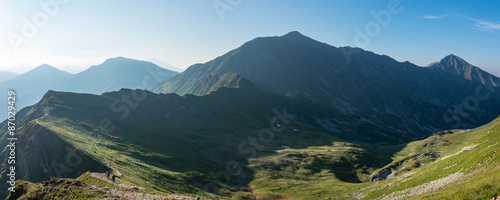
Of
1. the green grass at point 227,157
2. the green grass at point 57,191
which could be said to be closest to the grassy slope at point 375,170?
the green grass at point 227,157

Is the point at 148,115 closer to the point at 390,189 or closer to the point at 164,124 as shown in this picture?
the point at 164,124

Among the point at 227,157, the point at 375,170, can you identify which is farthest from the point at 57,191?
the point at 375,170

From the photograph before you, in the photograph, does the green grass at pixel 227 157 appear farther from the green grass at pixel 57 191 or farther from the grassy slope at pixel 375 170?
the green grass at pixel 57 191

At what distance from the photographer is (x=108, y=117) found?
13988 cm

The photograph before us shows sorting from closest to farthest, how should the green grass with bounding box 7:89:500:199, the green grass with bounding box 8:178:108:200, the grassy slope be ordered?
1. the grassy slope
2. the green grass with bounding box 8:178:108:200
3. the green grass with bounding box 7:89:500:199

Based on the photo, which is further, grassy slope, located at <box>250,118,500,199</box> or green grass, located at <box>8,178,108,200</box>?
green grass, located at <box>8,178,108,200</box>

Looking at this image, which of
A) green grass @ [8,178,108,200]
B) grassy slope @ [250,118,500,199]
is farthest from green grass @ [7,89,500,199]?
green grass @ [8,178,108,200]

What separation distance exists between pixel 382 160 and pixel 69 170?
136 meters

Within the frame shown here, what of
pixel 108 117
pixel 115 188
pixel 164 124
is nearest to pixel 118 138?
pixel 108 117

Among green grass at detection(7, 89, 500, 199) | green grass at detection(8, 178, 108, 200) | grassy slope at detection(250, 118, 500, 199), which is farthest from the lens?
green grass at detection(7, 89, 500, 199)

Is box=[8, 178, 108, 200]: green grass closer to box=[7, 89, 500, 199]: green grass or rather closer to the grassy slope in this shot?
box=[7, 89, 500, 199]: green grass

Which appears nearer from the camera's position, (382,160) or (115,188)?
(115,188)

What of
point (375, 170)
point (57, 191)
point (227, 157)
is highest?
point (57, 191)

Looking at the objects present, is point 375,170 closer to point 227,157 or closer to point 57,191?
point 227,157
